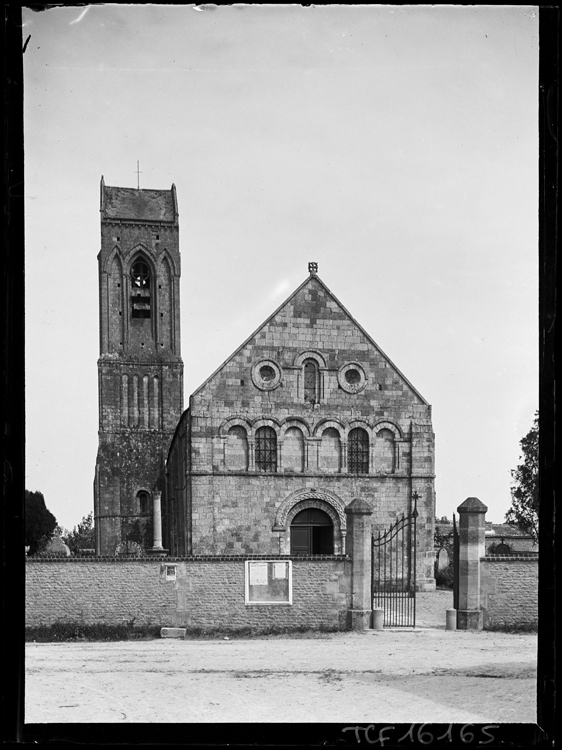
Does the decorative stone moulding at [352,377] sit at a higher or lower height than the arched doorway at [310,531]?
higher

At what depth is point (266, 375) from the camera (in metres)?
27.8

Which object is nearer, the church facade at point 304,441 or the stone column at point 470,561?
the stone column at point 470,561

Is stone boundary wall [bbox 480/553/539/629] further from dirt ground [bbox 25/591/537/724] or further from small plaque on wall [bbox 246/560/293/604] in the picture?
small plaque on wall [bbox 246/560/293/604]

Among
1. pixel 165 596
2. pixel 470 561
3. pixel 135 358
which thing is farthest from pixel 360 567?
pixel 135 358

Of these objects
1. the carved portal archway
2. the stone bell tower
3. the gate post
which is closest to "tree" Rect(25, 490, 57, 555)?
the stone bell tower

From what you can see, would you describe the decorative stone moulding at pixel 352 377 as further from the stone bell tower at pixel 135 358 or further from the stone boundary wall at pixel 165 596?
the stone bell tower at pixel 135 358

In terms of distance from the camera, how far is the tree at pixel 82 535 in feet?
206

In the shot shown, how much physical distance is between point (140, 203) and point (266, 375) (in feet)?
75.9

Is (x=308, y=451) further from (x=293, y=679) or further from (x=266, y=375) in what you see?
(x=293, y=679)

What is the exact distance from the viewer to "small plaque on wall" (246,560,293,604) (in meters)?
18.9

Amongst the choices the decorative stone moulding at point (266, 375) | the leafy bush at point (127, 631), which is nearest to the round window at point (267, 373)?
the decorative stone moulding at point (266, 375)

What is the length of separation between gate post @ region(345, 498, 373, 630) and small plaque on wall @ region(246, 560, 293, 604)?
54.7 inches

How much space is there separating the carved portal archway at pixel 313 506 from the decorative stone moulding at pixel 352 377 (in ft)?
11.2

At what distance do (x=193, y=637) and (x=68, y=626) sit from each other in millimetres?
2692
